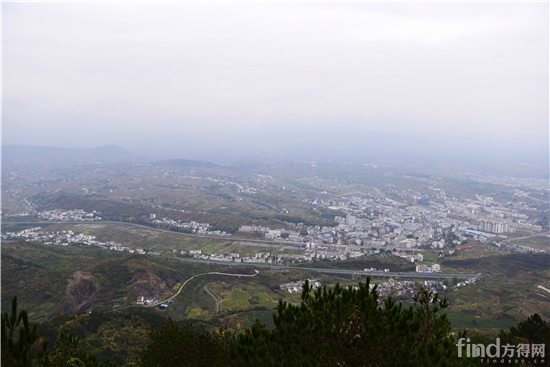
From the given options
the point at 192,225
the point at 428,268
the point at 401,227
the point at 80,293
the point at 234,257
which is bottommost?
the point at 234,257

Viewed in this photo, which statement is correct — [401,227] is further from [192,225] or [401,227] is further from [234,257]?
[192,225]

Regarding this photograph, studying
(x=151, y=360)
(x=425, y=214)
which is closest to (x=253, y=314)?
(x=151, y=360)

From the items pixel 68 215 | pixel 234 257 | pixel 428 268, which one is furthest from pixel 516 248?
pixel 68 215

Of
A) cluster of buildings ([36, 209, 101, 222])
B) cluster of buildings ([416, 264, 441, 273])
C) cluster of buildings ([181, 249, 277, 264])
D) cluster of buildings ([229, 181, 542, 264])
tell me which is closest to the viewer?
cluster of buildings ([416, 264, 441, 273])

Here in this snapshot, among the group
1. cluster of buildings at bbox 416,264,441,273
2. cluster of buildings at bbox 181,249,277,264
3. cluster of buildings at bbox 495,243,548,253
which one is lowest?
cluster of buildings at bbox 181,249,277,264

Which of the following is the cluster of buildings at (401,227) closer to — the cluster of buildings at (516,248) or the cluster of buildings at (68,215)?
the cluster of buildings at (516,248)

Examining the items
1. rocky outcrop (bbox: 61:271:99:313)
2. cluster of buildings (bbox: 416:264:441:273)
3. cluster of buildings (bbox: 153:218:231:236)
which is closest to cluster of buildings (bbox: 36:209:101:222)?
cluster of buildings (bbox: 153:218:231:236)

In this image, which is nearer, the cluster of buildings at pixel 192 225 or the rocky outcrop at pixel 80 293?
the rocky outcrop at pixel 80 293

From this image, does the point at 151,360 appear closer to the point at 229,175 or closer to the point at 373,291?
the point at 373,291

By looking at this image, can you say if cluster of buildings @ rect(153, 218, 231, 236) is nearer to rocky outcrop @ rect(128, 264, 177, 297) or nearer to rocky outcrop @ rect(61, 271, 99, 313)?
rocky outcrop @ rect(128, 264, 177, 297)

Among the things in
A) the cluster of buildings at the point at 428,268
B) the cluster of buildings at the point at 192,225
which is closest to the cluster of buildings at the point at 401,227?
the cluster of buildings at the point at 428,268

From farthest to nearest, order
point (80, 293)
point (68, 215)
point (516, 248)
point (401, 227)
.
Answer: point (68, 215) < point (401, 227) < point (516, 248) < point (80, 293)

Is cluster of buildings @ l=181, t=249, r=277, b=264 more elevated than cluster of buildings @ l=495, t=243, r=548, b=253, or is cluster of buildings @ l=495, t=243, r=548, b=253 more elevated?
cluster of buildings @ l=495, t=243, r=548, b=253
